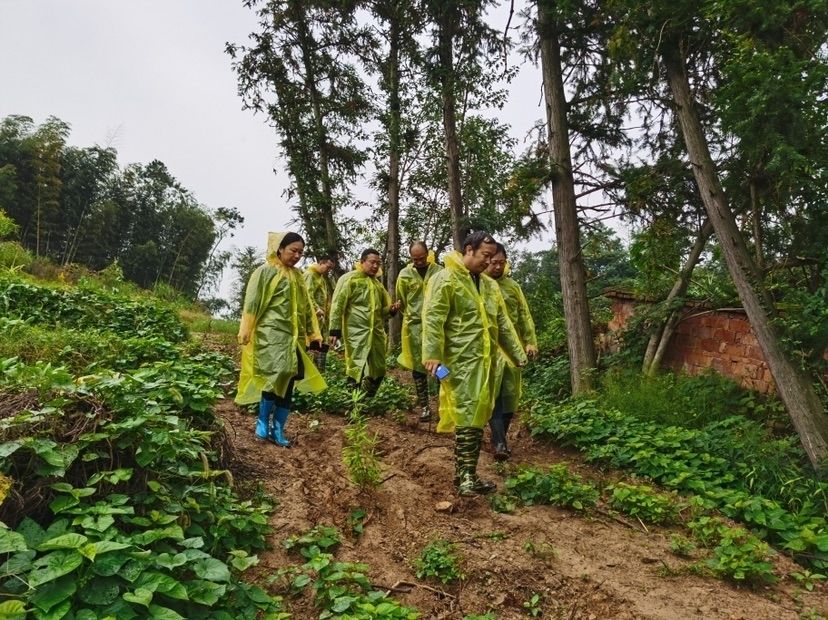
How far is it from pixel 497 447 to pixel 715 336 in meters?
3.78

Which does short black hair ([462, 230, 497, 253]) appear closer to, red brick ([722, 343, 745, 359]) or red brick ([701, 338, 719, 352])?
red brick ([722, 343, 745, 359])

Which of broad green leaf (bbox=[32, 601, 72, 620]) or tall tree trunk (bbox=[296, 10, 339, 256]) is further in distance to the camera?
tall tree trunk (bbox=[296, 10, 339, 256])

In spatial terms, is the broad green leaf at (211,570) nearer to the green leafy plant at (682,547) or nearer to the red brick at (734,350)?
the green leafy plant at (682,547)

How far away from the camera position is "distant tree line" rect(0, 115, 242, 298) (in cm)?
2355

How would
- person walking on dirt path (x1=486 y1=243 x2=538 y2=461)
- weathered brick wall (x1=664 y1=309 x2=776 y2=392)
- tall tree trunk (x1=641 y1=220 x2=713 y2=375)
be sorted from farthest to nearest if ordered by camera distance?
tall tree trunk (x1=641 y1=220 x2=713 y2=375), weathered brick wall (x1=664 y1=309 x2=776 y2=392), person walking on dirt path (x1=486 y1=243 x2=538 y2=461)

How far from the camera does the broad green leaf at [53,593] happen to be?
1829 millimetres

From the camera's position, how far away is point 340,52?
1356cm

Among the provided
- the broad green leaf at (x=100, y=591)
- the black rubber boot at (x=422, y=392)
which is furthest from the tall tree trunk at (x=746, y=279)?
the broad green leaf at (x=100, y=591)

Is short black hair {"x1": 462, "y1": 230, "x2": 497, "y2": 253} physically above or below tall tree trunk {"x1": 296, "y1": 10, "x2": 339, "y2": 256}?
below

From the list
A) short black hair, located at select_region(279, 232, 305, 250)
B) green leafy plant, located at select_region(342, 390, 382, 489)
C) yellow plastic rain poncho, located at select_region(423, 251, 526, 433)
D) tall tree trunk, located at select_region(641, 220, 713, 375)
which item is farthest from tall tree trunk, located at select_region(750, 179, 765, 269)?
short black hair, located at select_region(279, 232, 305, 250)

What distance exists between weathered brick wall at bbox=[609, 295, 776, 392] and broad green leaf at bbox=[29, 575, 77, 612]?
6380mm

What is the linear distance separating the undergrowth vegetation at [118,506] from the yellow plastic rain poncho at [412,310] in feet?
9.01

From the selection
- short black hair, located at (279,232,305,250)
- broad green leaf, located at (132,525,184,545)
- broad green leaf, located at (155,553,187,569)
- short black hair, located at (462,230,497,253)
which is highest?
short black hair, located at (279,232,305,250)

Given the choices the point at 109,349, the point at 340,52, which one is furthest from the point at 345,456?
the point at 340,52
